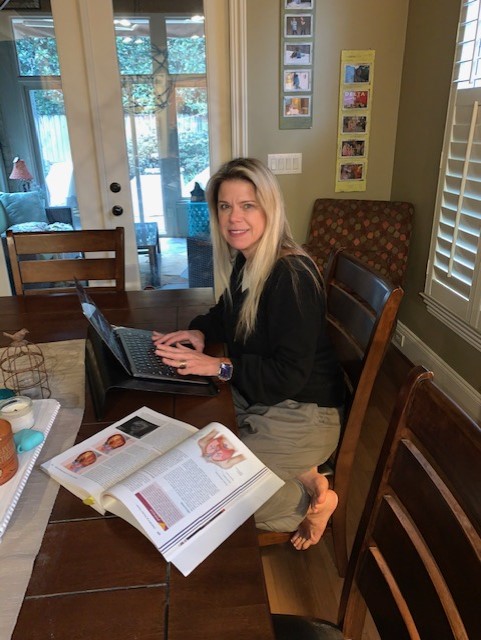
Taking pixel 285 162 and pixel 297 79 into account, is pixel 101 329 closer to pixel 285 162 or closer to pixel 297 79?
pixel 285 162

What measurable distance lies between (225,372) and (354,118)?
83.6 inches

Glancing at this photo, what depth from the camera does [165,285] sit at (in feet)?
10.4

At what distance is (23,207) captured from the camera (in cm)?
292

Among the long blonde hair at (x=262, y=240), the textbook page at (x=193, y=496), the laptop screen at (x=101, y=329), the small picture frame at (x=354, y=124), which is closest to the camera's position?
the textbook page at (x=193, y=496)

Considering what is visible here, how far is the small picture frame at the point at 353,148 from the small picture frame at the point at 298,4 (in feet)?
2.29

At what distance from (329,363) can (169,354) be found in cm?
45

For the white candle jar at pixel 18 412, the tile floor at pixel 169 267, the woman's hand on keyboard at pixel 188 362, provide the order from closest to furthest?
1. the white candle jar at pixel 18 412
2. the woman's hand on keyboard at pixel 188 362
3. the tile floor at pixel 169 267

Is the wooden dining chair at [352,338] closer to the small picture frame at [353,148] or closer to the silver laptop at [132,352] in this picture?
the silver laptop at [132,352]

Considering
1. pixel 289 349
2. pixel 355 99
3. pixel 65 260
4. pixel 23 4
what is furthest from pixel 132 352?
pixel 23 4

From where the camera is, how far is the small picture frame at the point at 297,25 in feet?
8.27

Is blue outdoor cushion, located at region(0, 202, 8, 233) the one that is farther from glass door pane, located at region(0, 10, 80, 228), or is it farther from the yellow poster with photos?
the yellow poster with photos

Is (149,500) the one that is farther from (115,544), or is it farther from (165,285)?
(165,285)

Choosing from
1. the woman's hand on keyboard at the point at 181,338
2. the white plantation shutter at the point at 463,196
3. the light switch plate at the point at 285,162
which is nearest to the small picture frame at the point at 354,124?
the light switch plate at the point at 285,162

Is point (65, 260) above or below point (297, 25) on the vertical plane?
below
